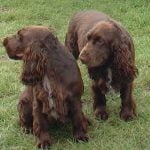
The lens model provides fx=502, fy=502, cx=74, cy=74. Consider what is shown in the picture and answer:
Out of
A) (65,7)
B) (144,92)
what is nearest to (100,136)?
(144,92)

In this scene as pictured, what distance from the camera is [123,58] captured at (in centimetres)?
533

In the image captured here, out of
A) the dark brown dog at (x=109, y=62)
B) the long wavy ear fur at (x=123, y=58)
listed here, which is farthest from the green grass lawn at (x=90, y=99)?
the long wavy ear fur at (x=123, y=58)

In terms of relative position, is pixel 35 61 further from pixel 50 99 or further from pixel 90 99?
pixel 90 99

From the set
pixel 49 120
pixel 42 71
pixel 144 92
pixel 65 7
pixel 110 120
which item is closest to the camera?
pixel 42 71

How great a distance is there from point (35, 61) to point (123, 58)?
101 centimetres

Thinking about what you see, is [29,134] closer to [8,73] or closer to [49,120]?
[49,120]

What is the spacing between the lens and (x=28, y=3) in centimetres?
1144

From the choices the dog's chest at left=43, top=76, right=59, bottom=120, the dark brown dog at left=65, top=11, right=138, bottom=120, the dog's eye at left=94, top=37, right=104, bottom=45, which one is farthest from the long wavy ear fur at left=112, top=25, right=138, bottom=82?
the dog's chest at left=43, top=76, right=59, bottom=120

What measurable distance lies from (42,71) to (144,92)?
1.99 metres

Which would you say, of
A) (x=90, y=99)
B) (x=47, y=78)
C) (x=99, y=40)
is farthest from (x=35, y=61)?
(x=90, y=99)

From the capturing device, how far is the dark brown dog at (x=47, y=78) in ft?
16.1

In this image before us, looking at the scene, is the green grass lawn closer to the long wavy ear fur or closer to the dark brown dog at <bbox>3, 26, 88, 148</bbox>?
the dark brown dog at <bbox>3, 26, 88, 148</bbox>

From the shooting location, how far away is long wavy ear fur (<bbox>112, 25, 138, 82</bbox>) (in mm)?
5320

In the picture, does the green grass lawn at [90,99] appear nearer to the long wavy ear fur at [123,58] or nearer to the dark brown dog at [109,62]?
the dark brown dog at [109,62]
